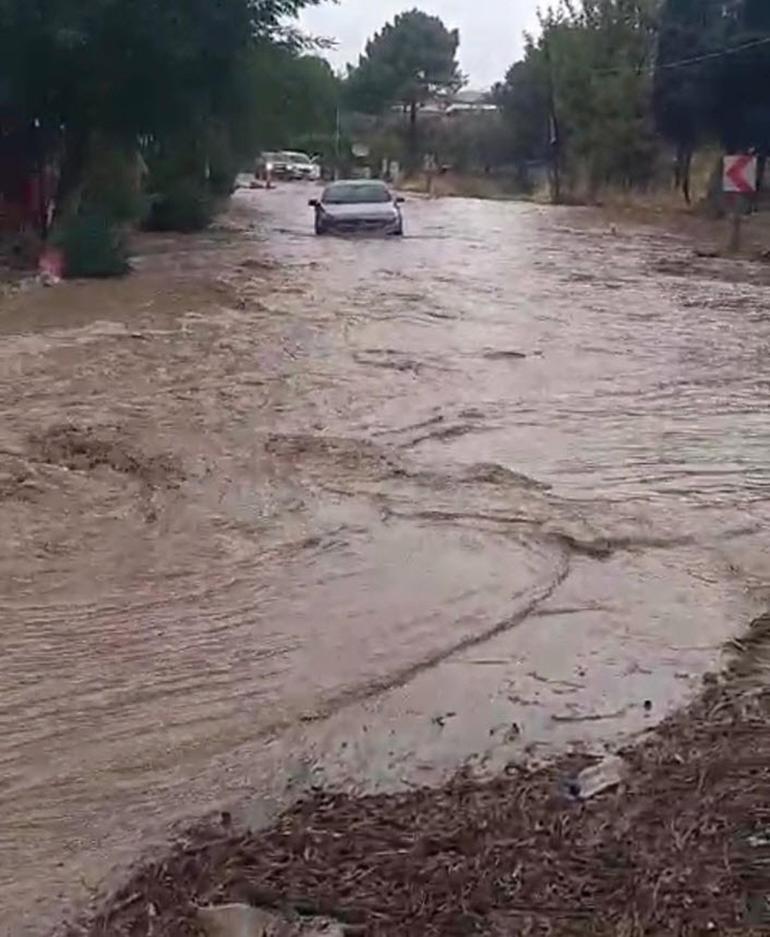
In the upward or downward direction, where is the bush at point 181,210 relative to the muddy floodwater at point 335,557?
downward

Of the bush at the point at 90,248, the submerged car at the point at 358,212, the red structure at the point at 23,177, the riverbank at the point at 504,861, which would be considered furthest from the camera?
the submerged car at the point at 358,212

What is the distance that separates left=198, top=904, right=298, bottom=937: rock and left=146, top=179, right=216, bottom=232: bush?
110 ft

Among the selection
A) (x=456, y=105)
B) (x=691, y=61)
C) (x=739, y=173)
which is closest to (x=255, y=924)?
(x=739, y=173)

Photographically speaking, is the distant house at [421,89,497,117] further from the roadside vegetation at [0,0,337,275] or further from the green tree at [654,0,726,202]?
the roadside vegetation at [0,0,337,275]

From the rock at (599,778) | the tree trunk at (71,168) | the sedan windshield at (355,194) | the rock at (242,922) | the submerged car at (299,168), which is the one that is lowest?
the submerged car at (299,168)

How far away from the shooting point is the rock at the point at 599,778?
16.7ft

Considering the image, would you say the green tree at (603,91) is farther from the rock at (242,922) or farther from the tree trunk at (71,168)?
the rock at (242,922)

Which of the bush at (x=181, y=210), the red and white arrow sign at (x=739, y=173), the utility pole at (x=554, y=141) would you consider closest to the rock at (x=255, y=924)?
the red and white arrow sign at (x=739, y=173)

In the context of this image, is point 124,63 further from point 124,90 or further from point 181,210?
point 181,210

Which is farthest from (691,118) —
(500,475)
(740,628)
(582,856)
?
(582,856)

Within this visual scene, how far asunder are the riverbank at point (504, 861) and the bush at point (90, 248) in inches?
772

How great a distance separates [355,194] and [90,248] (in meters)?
12.2

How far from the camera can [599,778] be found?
5.25 m

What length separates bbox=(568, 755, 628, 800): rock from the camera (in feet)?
16.7
